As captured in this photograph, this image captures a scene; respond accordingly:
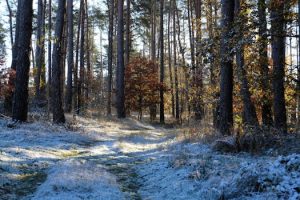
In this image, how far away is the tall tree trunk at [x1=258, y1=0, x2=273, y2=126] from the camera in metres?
8.41

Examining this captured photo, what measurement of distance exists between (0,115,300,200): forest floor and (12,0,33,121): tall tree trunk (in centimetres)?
265

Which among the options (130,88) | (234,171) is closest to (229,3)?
(234,171)

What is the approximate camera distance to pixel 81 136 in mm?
14344

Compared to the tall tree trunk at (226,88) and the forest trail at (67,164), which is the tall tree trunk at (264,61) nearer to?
the tall tree trunk at (226,88)

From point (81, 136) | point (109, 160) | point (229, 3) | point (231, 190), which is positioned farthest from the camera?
point (81, 136)

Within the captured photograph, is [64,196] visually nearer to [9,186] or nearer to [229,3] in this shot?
[9,186]

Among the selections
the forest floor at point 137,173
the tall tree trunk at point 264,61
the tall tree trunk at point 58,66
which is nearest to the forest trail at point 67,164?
the forest floor at point 137,173

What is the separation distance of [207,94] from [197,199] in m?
13.8

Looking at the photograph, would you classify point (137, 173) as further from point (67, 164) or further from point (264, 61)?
point (264, 61)

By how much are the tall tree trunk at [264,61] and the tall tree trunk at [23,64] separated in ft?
27.4

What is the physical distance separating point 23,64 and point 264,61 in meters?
8.53

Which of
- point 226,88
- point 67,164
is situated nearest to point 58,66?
point 226,88

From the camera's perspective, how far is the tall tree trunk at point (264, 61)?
27.6ft

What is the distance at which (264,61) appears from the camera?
12680 mm
